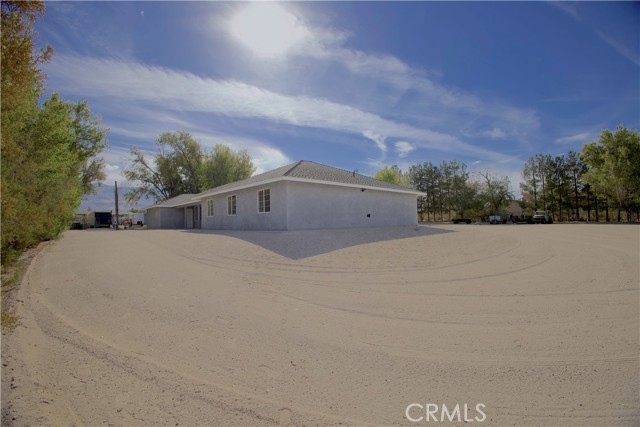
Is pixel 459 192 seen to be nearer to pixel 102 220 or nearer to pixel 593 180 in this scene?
pixel 593 180

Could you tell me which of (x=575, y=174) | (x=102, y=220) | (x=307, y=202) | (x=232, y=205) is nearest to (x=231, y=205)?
(x=232, y=205)

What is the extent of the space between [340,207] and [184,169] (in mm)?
35611

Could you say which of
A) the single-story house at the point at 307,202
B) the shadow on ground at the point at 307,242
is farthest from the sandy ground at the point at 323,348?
the single-story house at the point at 307,202

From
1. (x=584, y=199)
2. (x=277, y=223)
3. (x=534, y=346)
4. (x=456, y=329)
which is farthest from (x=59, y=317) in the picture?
(x=584, y=199)

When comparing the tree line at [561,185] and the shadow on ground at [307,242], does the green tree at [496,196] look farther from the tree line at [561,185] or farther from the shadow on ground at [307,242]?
the shadow on ground at [307,242]

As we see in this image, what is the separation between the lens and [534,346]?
3.35 meters

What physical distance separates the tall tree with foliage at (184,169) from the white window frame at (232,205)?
76.5 feet

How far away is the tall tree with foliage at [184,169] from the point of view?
4331 centimetres

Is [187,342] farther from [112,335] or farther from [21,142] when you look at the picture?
[21,142]

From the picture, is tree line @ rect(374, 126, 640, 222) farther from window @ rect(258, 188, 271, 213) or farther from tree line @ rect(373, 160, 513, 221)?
window @ rect(258, 188, 271, 213)

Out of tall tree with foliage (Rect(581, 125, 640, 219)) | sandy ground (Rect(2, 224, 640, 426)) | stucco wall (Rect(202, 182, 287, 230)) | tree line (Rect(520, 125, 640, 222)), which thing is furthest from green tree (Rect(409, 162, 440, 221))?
sandy ground (Rect(2, 224, 640, 426))

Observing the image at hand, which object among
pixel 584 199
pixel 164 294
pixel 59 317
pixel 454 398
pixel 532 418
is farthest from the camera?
pixel 584 199

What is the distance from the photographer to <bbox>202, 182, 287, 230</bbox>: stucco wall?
1591 centimetres

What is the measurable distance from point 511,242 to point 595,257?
3.30m
